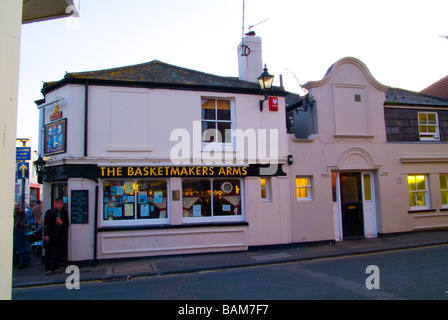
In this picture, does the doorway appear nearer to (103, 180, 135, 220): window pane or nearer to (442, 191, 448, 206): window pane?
(442, 191, 448, 206): window pane

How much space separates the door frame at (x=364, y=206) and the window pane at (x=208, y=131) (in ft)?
16.3

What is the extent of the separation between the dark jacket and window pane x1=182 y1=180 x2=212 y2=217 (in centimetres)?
359

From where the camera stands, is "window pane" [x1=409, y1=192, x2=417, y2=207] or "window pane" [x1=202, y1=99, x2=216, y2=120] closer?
"window pane" [x1=202, y1=99, x2=216, y2=120]

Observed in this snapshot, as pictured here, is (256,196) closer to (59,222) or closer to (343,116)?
(343,116)

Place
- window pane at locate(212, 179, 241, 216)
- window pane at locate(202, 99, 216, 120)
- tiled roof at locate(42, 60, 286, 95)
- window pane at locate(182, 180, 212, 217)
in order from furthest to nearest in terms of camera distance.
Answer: window pane at locate(202, 99, 216, 120) → window pane at locate(212, 179, 241, 216) → window pane at locate(182, 180, 212, 217) → tiled roof at locate(42, 60, 286, 95)

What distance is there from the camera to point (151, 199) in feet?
34.8

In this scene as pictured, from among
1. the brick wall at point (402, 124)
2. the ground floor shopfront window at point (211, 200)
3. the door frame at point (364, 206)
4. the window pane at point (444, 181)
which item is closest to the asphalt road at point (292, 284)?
the ground floor shopfront window at point (211, 200)

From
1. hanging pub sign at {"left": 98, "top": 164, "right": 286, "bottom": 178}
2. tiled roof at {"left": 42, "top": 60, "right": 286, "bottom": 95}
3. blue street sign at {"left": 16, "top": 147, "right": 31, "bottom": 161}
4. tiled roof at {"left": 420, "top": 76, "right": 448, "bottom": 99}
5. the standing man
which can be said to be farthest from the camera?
tiled roof at {"left": 420, "top": 76, "right": 448, "bottom": 99}

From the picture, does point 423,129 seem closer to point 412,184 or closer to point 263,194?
point 412,184

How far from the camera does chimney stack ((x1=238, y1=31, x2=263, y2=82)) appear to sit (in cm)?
1341

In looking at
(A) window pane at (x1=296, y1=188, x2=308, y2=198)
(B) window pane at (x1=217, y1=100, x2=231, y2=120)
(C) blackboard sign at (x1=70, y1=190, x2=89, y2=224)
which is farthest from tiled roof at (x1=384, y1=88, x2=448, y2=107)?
(C) blackboard sign at (x1=70, y1=190, x2=89, y2=224)

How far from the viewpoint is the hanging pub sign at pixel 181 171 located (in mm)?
10023
